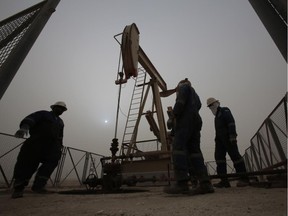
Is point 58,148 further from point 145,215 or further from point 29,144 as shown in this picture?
point 145,215

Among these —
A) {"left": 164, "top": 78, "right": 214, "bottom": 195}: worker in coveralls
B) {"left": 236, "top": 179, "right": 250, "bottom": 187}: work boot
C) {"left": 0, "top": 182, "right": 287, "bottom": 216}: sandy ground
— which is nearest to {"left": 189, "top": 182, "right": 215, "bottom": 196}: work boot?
{"left": 164, "top": 78, "right": 214, "bottom": 195}: worker in coveralls

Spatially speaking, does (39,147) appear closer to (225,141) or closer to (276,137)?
(225,141)

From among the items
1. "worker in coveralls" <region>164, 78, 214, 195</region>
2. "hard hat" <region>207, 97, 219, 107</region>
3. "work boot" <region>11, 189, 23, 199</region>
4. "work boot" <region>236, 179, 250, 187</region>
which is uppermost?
"hard hat" <region>207, 97, 219, 107</region>

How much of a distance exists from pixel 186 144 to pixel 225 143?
2.07m

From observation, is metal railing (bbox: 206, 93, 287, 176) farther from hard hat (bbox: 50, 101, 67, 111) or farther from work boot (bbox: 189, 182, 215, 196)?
hard hat (bbox: 50, 101, 67, 111)

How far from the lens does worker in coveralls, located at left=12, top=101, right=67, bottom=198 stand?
3936mm

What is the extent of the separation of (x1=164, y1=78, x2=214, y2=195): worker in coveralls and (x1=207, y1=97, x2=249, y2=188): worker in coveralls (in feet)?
5.59

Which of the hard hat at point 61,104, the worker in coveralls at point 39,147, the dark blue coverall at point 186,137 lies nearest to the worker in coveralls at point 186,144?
the dark blue coverall at point 186,137

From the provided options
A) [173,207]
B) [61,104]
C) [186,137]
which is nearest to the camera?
[173,207]

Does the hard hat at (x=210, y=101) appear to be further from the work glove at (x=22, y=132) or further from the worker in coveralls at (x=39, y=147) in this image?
the work glove at (x=22, y=132)

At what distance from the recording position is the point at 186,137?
11.0 ft

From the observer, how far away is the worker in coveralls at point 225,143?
4.81 meters

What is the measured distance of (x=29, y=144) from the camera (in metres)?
4.16

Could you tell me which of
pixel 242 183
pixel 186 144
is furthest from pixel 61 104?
pixel 242 183
